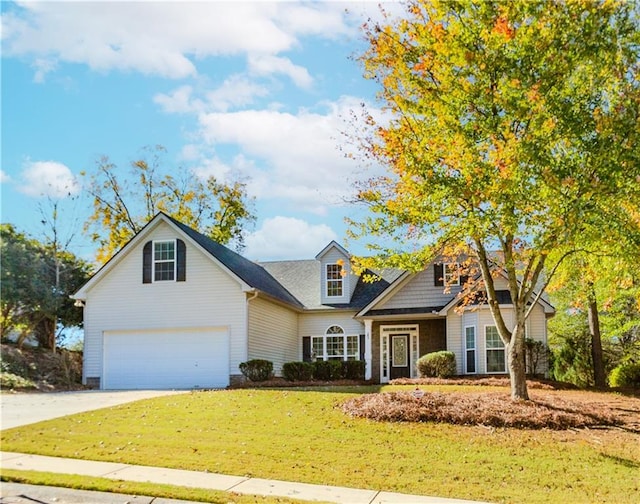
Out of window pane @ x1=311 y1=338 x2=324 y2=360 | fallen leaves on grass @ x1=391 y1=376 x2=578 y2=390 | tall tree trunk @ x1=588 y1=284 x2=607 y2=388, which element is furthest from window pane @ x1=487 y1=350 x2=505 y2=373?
window pane @ x1=311 y1=338 x2=324 y2=360

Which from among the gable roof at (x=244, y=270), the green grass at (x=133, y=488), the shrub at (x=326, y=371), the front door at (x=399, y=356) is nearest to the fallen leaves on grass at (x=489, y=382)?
the shrub at (x=326, y=371)

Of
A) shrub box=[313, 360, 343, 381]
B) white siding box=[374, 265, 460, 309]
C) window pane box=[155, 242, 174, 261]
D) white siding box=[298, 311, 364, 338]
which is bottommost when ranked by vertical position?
shrub box=[313, 360, 343, 381]

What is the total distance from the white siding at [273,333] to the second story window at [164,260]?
10.9ft

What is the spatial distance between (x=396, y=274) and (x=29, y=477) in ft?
73.2

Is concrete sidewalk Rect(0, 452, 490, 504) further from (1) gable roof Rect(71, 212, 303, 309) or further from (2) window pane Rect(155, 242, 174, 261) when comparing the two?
(2) window pane Rect(155, 242, 174, 261)

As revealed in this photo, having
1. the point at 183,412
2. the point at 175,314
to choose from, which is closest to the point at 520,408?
the point at 183,412

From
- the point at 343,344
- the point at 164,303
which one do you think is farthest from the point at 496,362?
the point at 164,303

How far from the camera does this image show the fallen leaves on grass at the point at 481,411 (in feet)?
47.5

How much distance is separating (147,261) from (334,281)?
8068 millimetres

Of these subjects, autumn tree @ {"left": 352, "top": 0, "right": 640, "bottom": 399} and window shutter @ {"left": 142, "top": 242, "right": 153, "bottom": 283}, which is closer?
autumn tree @ {"left": 352, "top": 0, "right": 640, "bottom": 399}

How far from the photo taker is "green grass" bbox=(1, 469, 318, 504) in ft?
30.7

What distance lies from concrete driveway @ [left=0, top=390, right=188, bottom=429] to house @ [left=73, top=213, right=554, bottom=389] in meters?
3.69

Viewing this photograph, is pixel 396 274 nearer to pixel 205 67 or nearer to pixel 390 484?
pixel 205 67

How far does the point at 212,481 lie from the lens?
1037 centimetres
